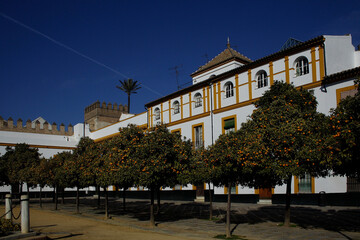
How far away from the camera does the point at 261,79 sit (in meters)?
25.5

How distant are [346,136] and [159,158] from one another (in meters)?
7.62

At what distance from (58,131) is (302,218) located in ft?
153

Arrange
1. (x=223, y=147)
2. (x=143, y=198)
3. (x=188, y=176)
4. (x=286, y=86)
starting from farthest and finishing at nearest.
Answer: (x=143, y=198)
(x=286, y=86)
(x=188, y=176)
(x=223, y=147)

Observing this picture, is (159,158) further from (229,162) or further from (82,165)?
(82,165)

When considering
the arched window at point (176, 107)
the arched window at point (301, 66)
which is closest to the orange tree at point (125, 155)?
the arched window at point (301, 66)

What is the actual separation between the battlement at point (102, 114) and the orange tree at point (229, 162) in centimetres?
5660

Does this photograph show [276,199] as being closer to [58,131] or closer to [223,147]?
[223,147]

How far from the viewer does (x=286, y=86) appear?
17.6 meters

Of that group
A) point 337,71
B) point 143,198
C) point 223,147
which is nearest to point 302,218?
point 223,147

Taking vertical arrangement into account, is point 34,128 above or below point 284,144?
above

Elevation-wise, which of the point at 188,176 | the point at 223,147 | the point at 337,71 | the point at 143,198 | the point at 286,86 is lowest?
the point at 143,198

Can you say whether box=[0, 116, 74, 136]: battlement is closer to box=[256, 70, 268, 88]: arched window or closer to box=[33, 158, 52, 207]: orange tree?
box=[33, 158, 52, 207]: orange tree

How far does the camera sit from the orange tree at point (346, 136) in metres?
10.3

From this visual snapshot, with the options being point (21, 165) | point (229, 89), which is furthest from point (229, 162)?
point (21, 165)
